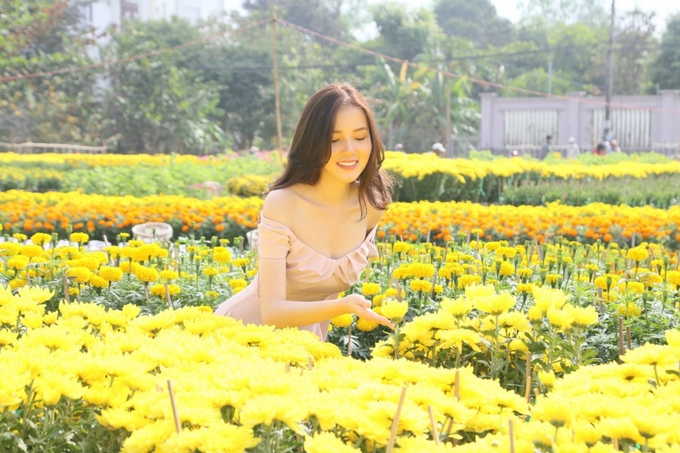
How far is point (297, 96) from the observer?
35000mm

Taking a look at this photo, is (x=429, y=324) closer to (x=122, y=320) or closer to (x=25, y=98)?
(x=122, y=320)

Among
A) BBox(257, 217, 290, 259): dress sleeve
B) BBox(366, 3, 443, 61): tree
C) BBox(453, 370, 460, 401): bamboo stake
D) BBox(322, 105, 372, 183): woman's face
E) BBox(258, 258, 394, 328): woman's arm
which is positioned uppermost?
BBox(366, 3, 443, 61): tree

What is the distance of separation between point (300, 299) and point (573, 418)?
5.68 ft

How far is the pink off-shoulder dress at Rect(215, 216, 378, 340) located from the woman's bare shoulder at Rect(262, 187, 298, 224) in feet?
0.08

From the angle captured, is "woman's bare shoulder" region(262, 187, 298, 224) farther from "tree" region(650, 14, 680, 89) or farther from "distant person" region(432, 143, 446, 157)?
"tree" region(650, 14, 680, 89)

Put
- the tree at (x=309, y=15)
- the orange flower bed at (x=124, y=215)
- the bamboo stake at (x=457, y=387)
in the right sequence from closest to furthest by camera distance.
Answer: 1. the bamboo stake at (x=457, y=387)
2. the orange flower bed at (x=124, y=215)
3. the tree at (x=309, y=15)

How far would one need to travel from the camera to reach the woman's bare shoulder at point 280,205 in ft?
8.78

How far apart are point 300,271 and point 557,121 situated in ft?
89.6

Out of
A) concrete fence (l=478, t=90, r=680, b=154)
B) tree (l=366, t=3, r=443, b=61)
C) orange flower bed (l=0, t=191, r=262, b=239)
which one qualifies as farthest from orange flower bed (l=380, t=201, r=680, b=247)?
tree (l=366, t=3, r=443, b=61)

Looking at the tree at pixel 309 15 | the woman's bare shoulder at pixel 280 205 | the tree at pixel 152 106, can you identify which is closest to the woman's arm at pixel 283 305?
the woman's bare shoulder at pixel 280 205

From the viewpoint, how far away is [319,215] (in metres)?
2.73

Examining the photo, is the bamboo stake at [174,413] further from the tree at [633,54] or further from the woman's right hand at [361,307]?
the tree at [633,54]

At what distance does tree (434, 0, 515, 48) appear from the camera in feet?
195

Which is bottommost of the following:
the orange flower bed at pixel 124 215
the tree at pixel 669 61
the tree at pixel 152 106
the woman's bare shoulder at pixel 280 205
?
the orange flower bed at pixel 124 215
